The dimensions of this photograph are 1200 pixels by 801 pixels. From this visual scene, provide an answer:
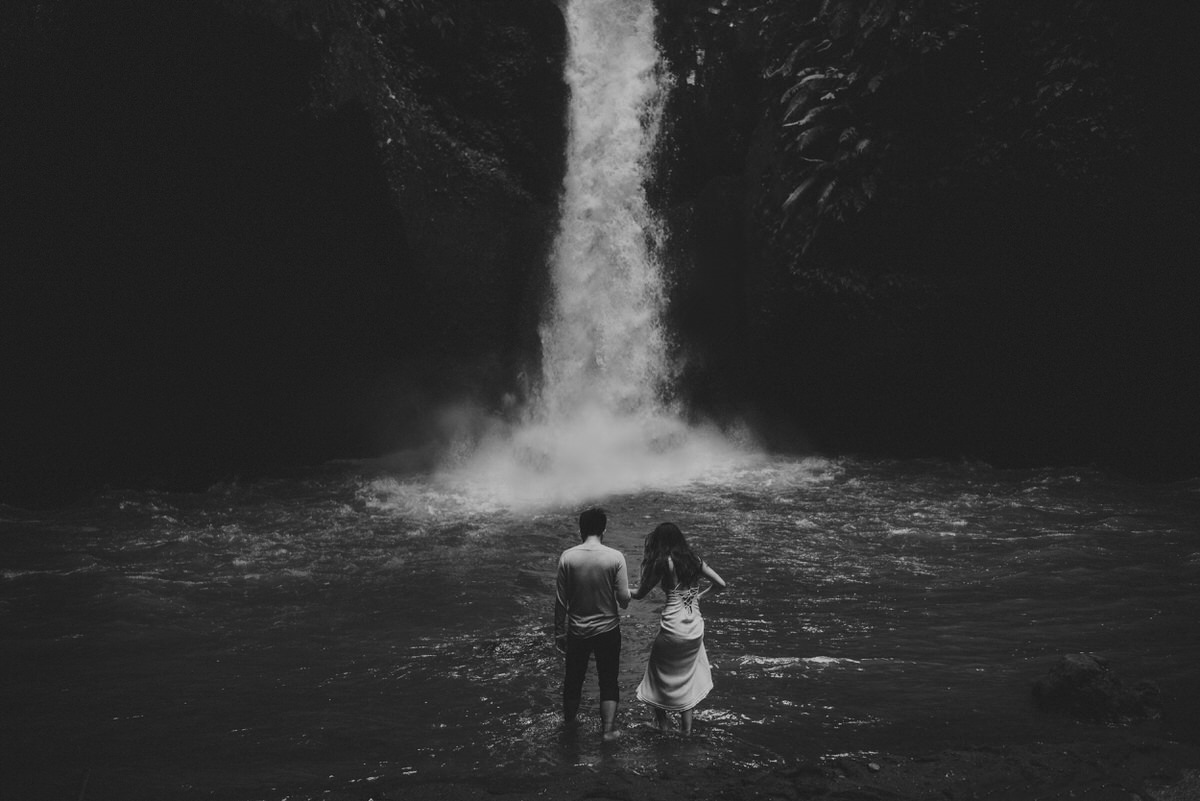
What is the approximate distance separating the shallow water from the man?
446 millimetres

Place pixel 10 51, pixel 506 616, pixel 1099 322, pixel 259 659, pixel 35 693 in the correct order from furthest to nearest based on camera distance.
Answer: pixel 1099 322 < pixel 10 51 < pixel 506 616 < pixel 259 659 < pixel 35 693

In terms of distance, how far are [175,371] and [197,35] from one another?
618 cm

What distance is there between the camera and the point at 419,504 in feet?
45.1

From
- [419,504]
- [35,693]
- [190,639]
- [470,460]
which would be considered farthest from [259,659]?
[470,460]

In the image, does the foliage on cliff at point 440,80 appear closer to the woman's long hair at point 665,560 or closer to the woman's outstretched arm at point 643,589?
the woman's long hair at point 665,560

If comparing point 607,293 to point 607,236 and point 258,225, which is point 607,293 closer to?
point 607,236

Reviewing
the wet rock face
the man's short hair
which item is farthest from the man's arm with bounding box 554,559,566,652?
the wet rock face

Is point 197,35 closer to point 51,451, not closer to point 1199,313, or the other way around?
point 51,451

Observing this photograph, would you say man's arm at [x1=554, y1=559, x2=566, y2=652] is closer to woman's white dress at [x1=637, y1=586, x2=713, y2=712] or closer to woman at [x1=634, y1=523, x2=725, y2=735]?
woman at [x1=634, y1=523, x2=725, y2=735]

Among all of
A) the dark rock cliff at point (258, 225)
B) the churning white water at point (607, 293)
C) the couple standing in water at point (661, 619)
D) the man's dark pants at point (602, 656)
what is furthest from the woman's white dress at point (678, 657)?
the dark rock cliff at point (258, 225)

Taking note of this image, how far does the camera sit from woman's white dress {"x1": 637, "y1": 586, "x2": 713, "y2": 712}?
571cm

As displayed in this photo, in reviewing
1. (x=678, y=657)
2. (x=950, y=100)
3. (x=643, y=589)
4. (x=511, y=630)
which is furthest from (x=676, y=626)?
(x=950, y=100)

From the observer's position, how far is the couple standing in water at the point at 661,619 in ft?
18.7

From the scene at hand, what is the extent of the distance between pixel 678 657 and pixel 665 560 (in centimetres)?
68
